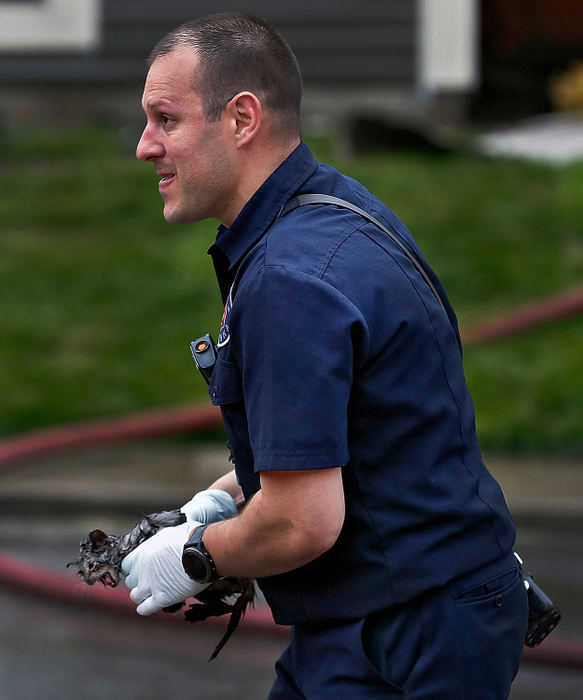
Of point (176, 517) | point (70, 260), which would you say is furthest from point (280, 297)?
point (70, 260)

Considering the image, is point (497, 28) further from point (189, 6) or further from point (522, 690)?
point (522, 690)

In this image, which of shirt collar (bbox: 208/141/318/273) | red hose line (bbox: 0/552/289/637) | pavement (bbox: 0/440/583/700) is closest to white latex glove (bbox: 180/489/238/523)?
shirt collar (bbox: 208/141/318/273)

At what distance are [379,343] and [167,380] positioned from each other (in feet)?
20.0

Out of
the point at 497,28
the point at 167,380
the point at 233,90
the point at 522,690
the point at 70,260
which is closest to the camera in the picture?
the point at 233,90

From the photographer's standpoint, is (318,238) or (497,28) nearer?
(318,238)

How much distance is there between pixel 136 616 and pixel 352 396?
131 inches

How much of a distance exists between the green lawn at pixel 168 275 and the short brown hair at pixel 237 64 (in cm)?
532

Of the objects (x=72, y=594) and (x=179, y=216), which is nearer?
(x=179, y=216)

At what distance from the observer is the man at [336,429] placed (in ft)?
6.68

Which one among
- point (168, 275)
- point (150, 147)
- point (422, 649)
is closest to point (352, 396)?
point (422, 649)

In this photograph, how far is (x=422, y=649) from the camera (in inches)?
86.1

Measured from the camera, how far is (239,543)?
211cm

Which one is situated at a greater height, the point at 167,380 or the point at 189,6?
the point at 189,6

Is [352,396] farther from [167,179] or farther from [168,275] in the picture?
[168,275]
